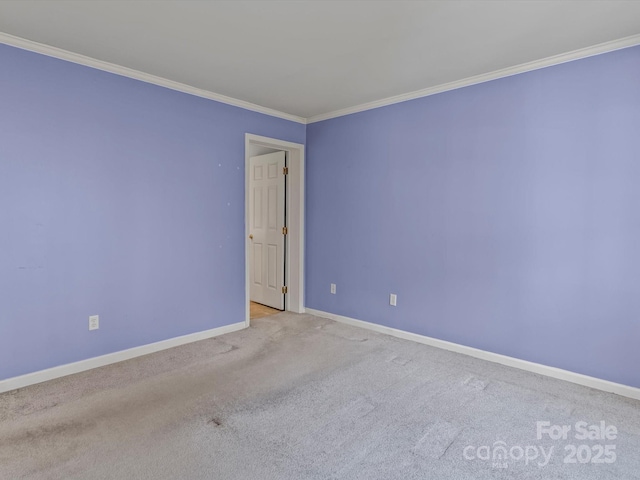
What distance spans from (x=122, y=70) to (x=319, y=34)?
5.60 ft

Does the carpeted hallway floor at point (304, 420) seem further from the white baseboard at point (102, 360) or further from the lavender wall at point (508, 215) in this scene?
the lavender wall at point (508, 215)

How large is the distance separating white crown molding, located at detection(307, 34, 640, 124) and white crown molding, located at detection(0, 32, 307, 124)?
1.02 m

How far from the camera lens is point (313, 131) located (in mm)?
4508

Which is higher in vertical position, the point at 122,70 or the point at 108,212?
the point at 122,70

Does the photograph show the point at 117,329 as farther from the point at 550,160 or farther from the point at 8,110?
the point at 550,160

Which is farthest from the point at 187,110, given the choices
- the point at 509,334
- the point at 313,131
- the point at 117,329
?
the point at 509,334

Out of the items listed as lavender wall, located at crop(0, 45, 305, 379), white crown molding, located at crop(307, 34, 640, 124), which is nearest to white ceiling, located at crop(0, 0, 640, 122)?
white crown molding, located at crop(307, 34, 640, 124)

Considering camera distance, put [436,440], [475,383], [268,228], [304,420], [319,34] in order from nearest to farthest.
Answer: [436,440] < [304,420] < [319,34] < [475,383] < [268,228]

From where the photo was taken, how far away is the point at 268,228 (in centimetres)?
493

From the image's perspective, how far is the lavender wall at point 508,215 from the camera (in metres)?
2.56

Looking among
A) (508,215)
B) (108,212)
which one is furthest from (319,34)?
(108,212)

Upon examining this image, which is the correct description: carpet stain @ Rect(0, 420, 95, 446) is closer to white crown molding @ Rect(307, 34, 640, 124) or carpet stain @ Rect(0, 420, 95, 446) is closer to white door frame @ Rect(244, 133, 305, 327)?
white door frame @ Rect(244, 133, 305, 327)

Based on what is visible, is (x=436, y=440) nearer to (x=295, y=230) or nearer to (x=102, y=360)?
(x=102, y=360)

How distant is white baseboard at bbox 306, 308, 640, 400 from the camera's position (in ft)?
8.42
